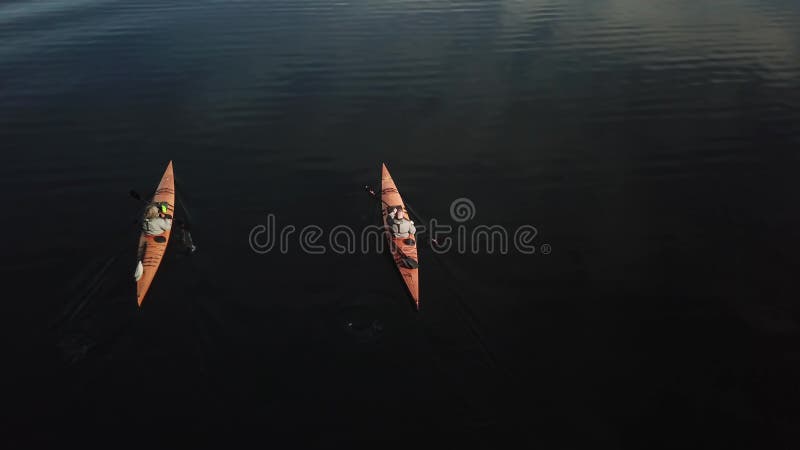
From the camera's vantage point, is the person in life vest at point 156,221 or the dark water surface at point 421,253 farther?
the person in life vest at point 156,221

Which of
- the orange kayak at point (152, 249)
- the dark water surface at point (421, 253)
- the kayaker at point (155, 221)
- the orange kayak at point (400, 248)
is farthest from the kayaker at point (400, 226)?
the kayaker at point (155, 221)

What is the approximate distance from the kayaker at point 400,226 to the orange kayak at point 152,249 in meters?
11.5

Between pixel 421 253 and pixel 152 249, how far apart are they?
43.8 feet

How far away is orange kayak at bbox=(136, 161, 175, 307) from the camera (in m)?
20.7

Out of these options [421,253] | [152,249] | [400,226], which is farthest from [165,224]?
[421,253]

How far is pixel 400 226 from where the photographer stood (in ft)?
73.6

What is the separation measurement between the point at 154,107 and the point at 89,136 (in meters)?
5.77

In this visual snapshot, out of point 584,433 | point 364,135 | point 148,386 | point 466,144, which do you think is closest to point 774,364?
point 584,433

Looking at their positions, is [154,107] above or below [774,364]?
above

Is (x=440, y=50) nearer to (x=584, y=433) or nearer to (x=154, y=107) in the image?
(x=154, y=107)

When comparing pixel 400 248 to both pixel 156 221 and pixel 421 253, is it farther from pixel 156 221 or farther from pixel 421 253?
pixel 156 221

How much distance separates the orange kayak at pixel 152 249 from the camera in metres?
20.7

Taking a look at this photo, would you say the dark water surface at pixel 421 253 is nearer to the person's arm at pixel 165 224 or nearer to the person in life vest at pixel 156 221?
the person's arm at pixel 165 224

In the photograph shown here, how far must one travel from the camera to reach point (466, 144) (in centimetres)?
3203
